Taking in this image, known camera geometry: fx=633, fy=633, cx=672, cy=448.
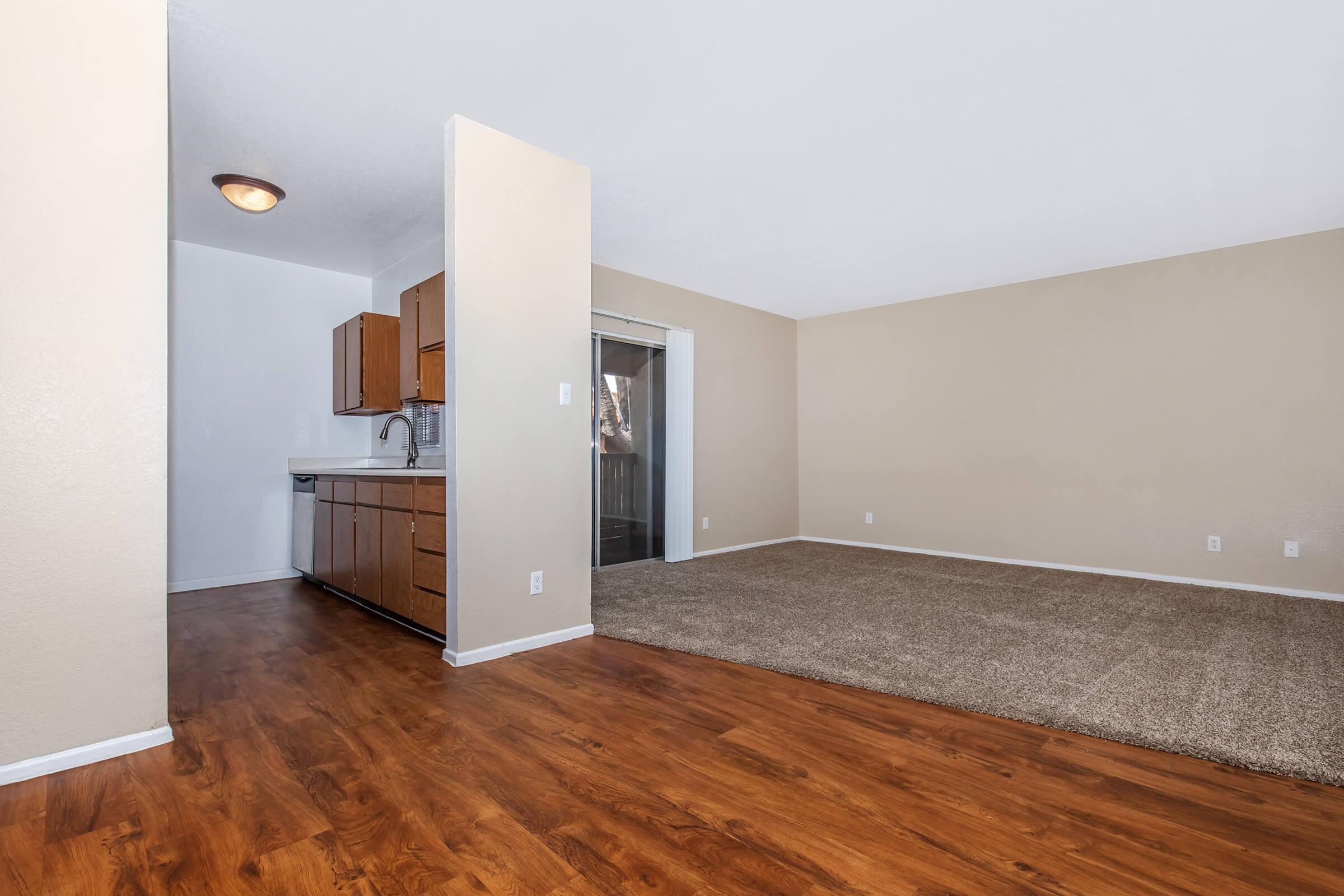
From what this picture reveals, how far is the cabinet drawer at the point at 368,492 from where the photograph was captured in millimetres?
3625

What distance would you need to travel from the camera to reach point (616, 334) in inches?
207

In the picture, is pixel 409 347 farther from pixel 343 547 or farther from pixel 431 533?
pixel 431 533

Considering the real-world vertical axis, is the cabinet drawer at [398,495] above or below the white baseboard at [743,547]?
above

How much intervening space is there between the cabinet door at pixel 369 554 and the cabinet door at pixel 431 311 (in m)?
1.08

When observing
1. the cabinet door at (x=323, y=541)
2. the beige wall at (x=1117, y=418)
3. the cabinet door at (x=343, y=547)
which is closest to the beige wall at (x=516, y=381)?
the cabinet door at (x=343, y=547)

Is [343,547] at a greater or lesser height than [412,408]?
lesser

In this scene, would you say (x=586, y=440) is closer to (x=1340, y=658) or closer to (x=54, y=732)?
(x=54, y=732)

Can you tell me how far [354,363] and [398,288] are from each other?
71cm

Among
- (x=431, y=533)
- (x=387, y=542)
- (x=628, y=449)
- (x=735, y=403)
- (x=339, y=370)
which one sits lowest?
(x=387, y=542)

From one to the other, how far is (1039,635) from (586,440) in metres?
2.55

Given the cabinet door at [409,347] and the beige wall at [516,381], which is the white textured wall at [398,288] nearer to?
the cabinet door at [409,347]

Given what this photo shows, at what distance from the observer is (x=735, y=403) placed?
627 centimetres

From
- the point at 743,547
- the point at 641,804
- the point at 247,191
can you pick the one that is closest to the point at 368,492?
the point at 247,191

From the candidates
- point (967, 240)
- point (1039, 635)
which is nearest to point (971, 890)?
point (1039, 635)
